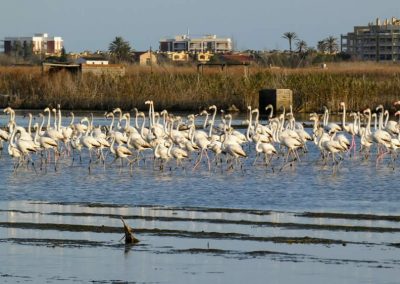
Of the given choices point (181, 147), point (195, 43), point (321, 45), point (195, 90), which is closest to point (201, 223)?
point (181, 147)

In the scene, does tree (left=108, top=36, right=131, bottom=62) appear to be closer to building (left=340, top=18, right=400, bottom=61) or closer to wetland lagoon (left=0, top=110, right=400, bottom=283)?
building (left=340, top=18, right=400, bottom=61)

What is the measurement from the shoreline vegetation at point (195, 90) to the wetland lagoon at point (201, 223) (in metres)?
15.8

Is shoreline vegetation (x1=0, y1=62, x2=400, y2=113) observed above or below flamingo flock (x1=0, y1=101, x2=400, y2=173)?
above

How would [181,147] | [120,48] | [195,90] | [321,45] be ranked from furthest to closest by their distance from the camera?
[321,45] → [120,48] → [195,90] → [181,147]

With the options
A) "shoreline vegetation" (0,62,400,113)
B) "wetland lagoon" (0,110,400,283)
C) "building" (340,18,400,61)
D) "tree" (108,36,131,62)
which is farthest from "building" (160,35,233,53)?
"wetland lagoon" (0,110,400,283)

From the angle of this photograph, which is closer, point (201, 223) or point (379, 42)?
point (201, 223)

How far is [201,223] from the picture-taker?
13.8 metres

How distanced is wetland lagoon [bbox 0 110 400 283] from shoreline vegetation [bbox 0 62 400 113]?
51.8 ft

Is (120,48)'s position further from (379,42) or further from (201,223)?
(201,223)

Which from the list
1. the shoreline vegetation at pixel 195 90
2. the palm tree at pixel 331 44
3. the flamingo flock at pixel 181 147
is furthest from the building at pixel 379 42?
the flamingo flock at pixel 181 147

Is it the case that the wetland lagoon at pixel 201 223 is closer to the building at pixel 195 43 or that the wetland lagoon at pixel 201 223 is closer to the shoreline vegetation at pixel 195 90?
the shoreline vegetation at pixel 195 90

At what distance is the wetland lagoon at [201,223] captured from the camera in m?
10.5

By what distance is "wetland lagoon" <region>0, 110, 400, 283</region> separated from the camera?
34.6ft

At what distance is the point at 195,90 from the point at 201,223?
87.1ft
